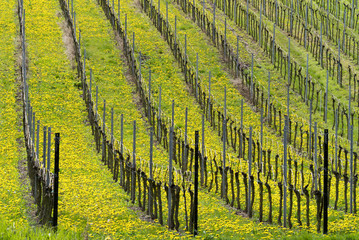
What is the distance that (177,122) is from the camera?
26.4m

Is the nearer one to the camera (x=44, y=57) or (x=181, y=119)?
(x=181, y=119)

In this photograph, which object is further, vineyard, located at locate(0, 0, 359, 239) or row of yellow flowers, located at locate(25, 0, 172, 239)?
vineyard, located at locate(0, 0, 359, 239)

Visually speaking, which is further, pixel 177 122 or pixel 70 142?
pixel 177 122

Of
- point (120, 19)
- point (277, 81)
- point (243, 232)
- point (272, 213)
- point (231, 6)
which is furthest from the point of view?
point (231, 6)

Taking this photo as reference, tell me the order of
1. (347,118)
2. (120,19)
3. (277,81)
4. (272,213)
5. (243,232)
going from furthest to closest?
(120,19)
(277,81)
(347,118)
(272,213)
(243,232)

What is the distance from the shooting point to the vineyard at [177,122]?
→ 51.2 feet

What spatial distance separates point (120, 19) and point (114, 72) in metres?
7.45

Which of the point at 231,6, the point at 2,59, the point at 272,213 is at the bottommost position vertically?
the point at 272,213

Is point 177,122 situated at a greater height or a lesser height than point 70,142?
greater

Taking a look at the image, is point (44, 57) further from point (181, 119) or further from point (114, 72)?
point (181, 119)

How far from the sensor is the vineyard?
1560 cm

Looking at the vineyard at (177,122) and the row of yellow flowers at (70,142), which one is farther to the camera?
the vineyard at (177,122)

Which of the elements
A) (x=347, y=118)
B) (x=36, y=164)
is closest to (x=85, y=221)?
(x=36, y=164)

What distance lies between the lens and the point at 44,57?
3278cm
